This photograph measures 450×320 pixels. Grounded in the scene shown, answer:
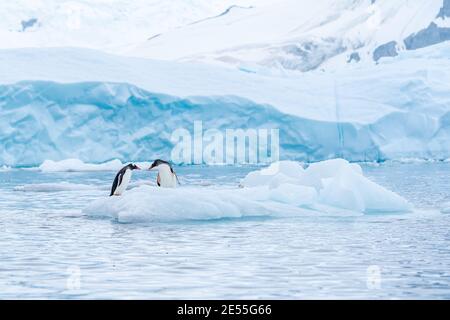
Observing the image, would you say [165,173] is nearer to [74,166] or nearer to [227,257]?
[227,257]

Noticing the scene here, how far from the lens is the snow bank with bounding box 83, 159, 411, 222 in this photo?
34.3ft

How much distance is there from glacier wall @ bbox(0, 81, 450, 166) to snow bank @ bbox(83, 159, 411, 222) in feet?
46.7

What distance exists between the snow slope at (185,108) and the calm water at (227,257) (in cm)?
1476

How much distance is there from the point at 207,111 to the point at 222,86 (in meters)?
1.27

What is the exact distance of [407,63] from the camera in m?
33.5

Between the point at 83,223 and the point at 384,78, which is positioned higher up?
the point at 384,78

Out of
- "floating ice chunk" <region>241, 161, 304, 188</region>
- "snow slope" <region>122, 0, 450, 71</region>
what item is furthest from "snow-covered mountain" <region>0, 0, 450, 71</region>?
"floating ice chunk" <region>241, 161, 304, 188</region>

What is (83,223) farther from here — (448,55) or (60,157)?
(448,55)

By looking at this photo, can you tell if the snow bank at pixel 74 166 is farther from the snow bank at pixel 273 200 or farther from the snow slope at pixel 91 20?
the snow slope at pixel 91 20

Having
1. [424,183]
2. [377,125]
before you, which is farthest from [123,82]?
[424,183]

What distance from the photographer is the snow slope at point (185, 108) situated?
26.4 metres

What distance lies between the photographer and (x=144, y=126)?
90.7 ft

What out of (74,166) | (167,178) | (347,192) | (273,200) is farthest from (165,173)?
(74,166)

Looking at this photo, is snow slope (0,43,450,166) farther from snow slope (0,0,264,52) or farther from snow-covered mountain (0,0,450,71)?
snow slope (0,0,264,52)
